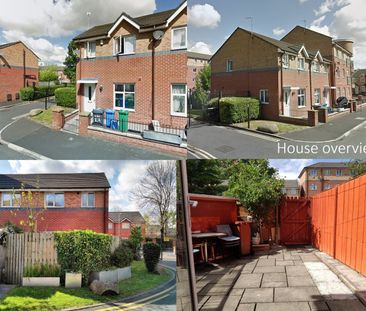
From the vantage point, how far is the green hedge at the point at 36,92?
9.34ft

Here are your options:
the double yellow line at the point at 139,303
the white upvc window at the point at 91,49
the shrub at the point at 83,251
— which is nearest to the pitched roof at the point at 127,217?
the shrub at the point at 83,251

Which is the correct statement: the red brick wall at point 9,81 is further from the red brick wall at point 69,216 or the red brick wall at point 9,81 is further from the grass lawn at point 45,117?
the red brick wall at point 69,216

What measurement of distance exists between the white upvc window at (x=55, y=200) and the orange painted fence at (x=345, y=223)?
287cm

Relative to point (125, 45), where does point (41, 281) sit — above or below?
below

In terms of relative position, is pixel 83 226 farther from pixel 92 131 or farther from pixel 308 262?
pixel 308 262

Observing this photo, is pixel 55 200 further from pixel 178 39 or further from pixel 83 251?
pixel 178 39

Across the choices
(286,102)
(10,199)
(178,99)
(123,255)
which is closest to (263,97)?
(286,102)

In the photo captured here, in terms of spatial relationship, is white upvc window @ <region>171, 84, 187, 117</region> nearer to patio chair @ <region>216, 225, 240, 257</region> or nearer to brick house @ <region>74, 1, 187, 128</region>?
brick house @ <region>74, 1, 187, 128</region>

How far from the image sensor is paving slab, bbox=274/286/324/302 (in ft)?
8.86

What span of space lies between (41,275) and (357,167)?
3.24 metres

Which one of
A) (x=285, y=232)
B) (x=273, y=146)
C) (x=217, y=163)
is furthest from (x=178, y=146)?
(x=285, y=232)

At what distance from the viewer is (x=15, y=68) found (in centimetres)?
279

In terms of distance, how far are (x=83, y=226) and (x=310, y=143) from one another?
2.58 meters

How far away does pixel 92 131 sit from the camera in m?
2.86
